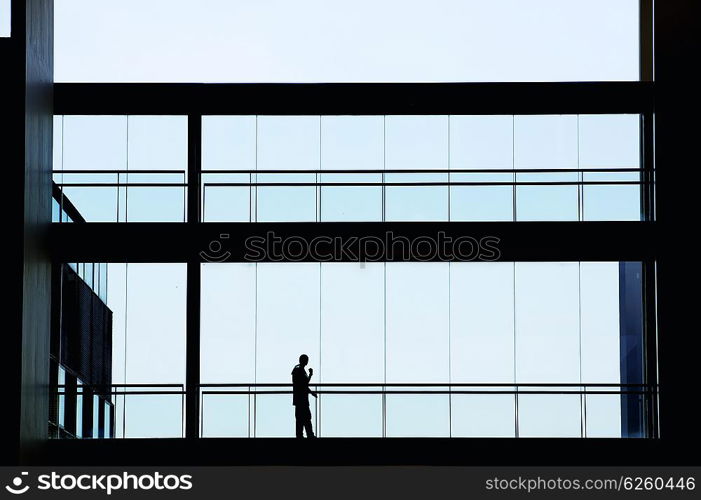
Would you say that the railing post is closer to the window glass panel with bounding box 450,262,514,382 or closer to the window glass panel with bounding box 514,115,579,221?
the window glass panel with bounding box 450,262,514,382

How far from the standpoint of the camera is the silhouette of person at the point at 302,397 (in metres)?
26.1

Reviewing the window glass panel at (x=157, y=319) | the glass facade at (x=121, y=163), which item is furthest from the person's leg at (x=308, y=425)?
the glass facade at (x=121, y=163)

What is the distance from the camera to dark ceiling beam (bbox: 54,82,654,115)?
27.7m

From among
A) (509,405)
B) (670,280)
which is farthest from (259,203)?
(670,280)

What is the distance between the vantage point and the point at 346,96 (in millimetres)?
28047

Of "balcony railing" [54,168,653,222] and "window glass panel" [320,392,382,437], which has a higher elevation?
"balcony railing" [54,168,653,222]

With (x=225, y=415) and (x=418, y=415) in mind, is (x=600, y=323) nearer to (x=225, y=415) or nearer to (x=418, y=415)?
(x=418, y=415)

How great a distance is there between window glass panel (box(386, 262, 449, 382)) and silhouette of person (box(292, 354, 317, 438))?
8.79ft

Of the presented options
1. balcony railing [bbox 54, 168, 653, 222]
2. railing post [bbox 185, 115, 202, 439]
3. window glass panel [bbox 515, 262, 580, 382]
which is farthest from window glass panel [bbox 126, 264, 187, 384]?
window glass panel [bbox 515, 262, 580, 382]

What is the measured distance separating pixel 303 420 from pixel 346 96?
6.24 metres

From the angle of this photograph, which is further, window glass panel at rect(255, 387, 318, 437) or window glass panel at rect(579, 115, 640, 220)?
window glass panel at rect(579, 115, 640, 220)

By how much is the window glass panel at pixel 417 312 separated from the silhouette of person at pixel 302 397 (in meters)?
2.68

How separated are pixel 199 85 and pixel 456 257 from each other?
5819 mm

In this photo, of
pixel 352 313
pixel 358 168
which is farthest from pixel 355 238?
pixel 358 168
